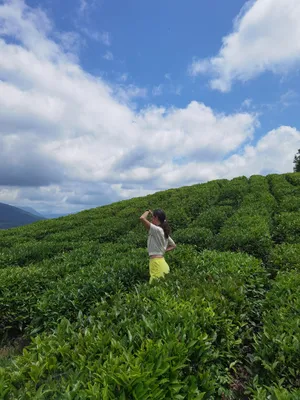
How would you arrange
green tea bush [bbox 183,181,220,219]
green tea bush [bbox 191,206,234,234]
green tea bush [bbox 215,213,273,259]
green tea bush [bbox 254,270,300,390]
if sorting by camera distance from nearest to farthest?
1. green tea bush [bbox 254,270,300,390]
2. green tea bush [bbox 215,213,273,259]
3. green tea bush [bbox 191,206,234,234]
4. green tea bush [bbox 183,181,220,219]

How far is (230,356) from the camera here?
350cm

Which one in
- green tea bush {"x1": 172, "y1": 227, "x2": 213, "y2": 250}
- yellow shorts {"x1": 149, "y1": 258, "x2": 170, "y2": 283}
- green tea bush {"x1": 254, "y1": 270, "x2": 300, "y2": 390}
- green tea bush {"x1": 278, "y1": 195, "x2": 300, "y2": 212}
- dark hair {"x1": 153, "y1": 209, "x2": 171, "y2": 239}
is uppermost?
green tea bush {"x1": 278, "y1": 195, "x2": 300, "y2": 212}

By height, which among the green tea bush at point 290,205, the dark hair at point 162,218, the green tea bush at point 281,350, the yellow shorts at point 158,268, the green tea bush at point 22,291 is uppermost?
the green tea bush at point 290,205

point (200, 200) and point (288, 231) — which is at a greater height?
point (200, 200)

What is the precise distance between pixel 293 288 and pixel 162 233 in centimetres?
264

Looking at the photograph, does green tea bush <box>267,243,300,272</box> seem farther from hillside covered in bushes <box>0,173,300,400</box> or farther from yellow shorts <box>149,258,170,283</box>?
yellow shorts <box>149,258,170,283</box>

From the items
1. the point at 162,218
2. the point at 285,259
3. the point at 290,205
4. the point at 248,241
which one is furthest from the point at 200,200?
the point at 162,218

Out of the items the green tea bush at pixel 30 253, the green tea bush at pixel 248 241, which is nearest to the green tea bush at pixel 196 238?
the green tea bush at pixel 248 241

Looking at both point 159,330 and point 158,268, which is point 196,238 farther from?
point 159,330

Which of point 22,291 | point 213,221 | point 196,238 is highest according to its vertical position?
point 213,221

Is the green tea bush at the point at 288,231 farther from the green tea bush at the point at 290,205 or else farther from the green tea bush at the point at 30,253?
the green tea bush at the point at 30,253

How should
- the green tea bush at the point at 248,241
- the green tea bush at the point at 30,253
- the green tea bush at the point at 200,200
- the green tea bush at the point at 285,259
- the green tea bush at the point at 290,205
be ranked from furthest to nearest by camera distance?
the green tea bush at the point at 200,200 < the green tea bush at the point at 290,205 < the green tea bush at the point at 30,253 < the green tea bush at the point at 248,241 < the green tea bush at the point at 285,259

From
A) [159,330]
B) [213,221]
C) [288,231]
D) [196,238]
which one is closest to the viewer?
[159,330]

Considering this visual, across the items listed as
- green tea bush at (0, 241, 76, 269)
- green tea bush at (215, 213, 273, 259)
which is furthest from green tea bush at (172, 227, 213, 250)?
green tea bush at (0, 241, 76, 269)
